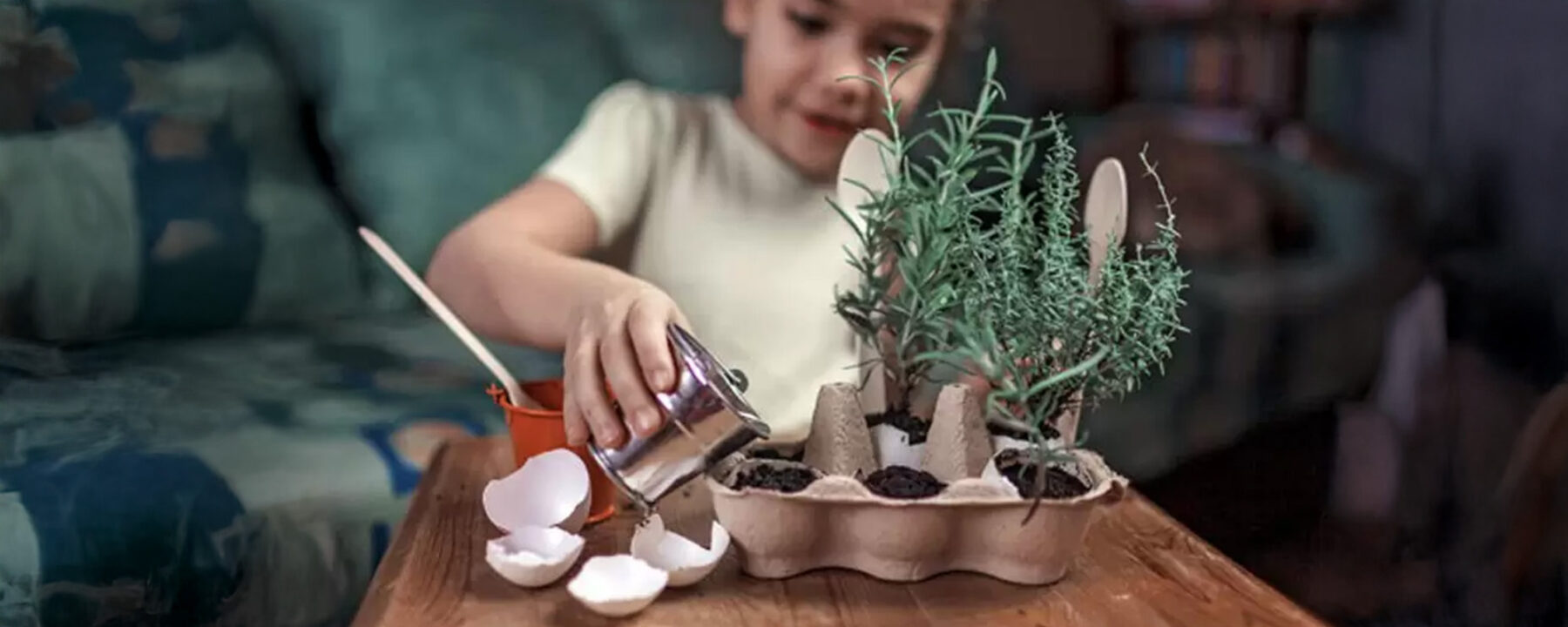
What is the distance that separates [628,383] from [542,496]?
7cm

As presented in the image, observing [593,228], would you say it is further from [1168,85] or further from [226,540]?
[1168,85]

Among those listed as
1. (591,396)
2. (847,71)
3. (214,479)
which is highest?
(847,71)

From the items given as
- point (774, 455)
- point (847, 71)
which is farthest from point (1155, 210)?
point (774, 455)

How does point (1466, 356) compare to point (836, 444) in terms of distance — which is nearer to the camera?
point (836, 444)

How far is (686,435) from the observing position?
0.57 meters

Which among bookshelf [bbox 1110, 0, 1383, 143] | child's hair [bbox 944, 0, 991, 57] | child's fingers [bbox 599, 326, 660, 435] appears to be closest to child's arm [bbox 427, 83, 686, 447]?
child's fingers [bbox 599, 326, 660, 435]

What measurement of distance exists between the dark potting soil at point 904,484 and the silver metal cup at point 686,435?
2.3 inches

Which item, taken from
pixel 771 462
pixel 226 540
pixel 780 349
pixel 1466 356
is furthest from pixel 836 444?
pixel 1466 356

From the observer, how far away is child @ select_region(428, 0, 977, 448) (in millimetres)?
929

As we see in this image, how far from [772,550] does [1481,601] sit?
2.30 feet

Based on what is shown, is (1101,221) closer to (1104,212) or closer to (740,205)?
(1104,212)

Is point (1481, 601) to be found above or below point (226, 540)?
below

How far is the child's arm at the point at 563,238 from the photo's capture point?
34.4 inches

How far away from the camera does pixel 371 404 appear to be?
92 centimetres
